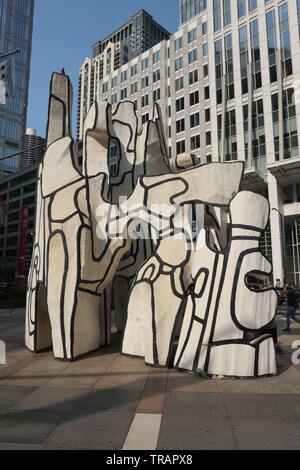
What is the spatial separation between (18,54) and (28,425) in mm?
28182

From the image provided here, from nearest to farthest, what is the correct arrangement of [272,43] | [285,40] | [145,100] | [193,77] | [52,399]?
[52,399] < [285,40] < [272,43] < [193,77] < [145,100]

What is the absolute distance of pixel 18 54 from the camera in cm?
2752

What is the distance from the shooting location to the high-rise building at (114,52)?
102875 millimetres

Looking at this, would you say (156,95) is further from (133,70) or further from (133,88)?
(133,70)

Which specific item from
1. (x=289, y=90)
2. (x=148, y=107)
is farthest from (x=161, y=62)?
(x=289, y=90)

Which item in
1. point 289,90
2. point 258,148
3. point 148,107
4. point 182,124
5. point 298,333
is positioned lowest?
point 298,333

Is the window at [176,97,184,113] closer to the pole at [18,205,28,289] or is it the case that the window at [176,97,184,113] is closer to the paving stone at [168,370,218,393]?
the pole at [18,205,28,289]

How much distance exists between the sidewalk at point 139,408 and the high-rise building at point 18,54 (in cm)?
1912

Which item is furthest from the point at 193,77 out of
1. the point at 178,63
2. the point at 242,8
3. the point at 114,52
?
the point at 114,52

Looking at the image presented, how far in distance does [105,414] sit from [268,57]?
3616cm

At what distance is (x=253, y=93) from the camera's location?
3541cm

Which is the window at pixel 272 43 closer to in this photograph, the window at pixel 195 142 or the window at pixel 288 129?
the window at pixel 288 129

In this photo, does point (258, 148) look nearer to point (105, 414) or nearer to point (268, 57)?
point (268, 57)
